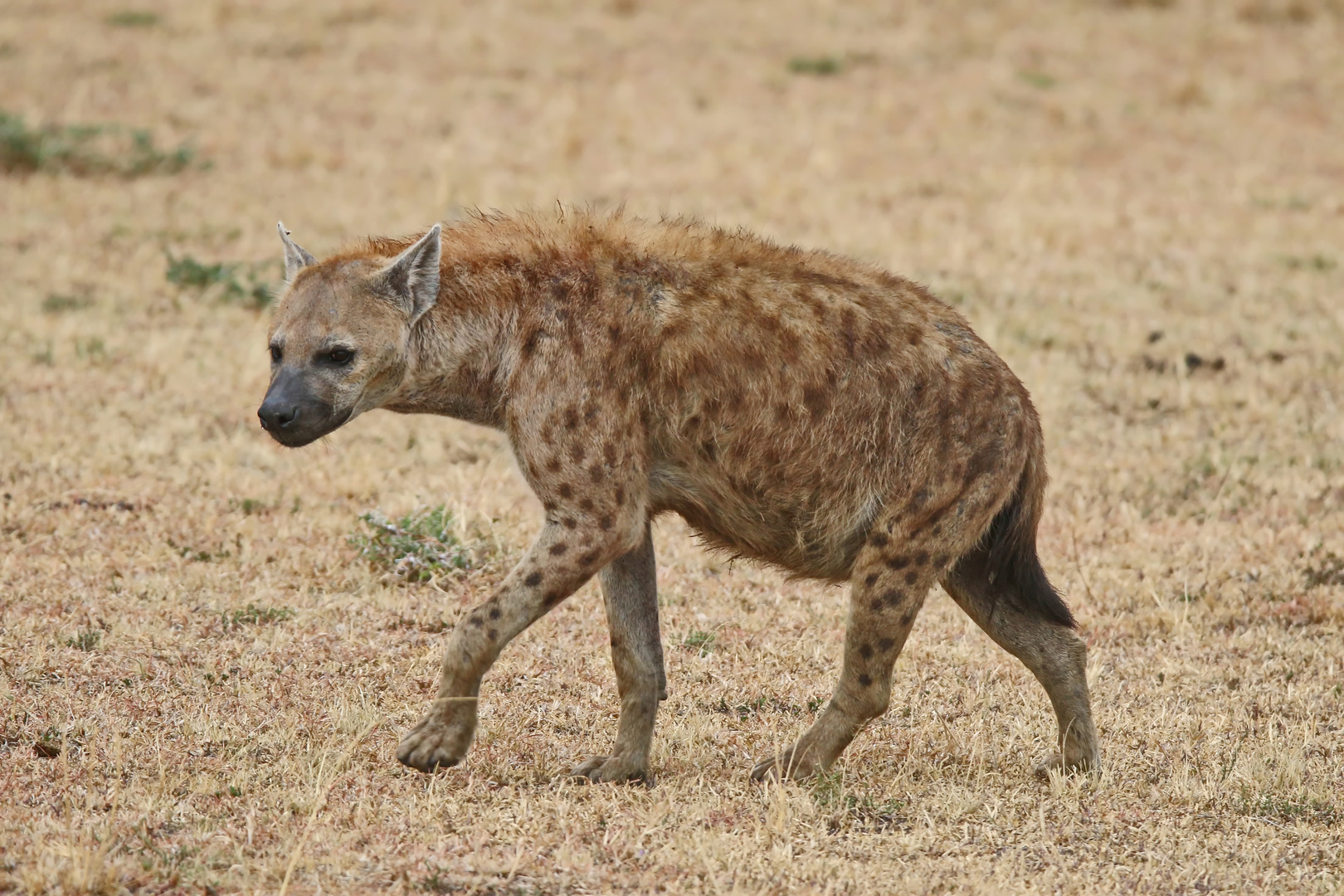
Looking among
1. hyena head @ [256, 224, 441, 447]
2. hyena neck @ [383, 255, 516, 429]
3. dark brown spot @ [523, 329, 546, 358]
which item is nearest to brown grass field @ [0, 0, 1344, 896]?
hyena neck @ [383, 255, 516, 429]

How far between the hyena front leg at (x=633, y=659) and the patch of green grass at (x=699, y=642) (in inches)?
40.7

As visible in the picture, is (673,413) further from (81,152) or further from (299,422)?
(81,152)

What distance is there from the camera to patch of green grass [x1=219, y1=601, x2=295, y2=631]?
631 centimetres

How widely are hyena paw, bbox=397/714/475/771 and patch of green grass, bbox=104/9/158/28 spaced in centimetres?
1379

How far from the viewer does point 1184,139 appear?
1534 cm

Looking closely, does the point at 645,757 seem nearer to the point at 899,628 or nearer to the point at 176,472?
the point at 899,628

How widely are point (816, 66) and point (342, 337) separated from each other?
12.5 meters

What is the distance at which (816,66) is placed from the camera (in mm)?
16734

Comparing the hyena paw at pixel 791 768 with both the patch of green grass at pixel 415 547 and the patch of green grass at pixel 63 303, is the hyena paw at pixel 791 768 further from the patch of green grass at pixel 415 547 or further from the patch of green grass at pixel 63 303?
the patch of green grass at pixel 63 303

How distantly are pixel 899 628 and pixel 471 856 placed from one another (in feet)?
4.65

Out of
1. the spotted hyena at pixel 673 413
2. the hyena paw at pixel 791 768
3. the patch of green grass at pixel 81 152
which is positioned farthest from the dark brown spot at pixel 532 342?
the patch of green grass at pixel 81 152

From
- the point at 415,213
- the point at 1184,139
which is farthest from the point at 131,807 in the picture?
the point at 1184,139

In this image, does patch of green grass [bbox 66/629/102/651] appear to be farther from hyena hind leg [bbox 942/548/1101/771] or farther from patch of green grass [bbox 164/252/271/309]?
patch of green grass [bbox 164/252/271/309]

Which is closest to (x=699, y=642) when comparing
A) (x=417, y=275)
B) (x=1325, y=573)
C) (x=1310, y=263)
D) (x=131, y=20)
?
(x=417, y=275)
